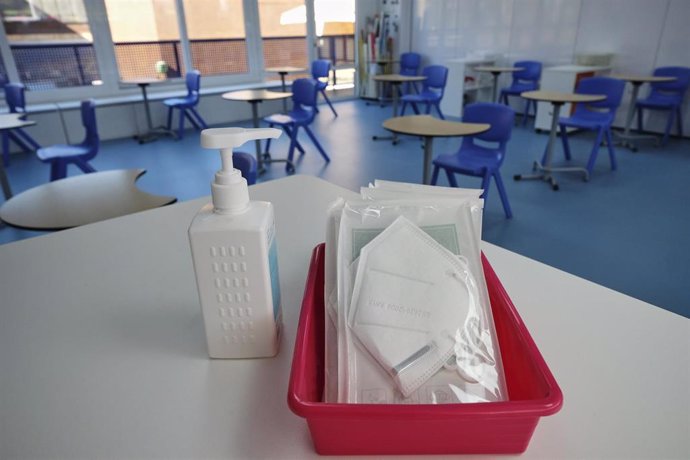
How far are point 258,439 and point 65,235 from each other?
0.75m

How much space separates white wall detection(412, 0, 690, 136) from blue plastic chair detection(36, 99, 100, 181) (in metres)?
5.78

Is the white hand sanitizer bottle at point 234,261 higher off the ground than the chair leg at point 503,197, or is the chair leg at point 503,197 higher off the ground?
the white hand sanitizer bottle at point 234,261

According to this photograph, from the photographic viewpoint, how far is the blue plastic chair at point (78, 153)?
10.7 ft

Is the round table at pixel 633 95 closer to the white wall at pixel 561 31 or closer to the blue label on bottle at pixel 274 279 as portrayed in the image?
the white wall at pixel 561 31

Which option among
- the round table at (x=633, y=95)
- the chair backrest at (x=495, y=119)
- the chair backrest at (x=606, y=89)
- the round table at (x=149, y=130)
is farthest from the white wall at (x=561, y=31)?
the round table at (x=149, y=130)

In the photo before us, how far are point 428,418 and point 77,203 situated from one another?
1504mm

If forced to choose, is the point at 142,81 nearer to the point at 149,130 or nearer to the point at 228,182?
the point at 149,130

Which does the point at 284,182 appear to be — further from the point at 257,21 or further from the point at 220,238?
the point at 257,21

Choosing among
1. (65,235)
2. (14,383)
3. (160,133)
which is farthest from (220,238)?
(160,133)

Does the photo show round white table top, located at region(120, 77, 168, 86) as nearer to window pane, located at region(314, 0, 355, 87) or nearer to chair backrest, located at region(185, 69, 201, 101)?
chair backrest, located at region(185, 69, 201, 101)

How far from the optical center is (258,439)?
46 cm

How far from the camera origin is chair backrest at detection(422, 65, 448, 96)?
19.2 feet

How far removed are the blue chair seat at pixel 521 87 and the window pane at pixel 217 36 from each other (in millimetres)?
4074

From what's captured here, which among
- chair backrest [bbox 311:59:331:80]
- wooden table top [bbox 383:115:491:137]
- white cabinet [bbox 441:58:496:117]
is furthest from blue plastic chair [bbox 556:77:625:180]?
chair backrest [bbox 311:59:331:80]
